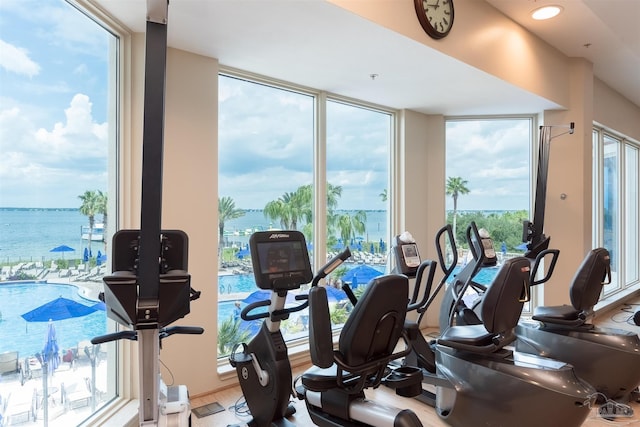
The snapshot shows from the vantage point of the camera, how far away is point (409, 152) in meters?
5.02

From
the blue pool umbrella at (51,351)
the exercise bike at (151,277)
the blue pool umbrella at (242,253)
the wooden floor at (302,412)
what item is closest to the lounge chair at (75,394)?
the blue pool umbrella at (51,351)

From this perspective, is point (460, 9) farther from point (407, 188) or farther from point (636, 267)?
point (636, 267)

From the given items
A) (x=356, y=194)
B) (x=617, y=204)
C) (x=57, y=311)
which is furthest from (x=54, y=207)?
(x=617, y=204)

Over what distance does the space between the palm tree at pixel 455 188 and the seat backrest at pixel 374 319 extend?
3.48m

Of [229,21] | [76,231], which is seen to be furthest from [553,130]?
[76,231]

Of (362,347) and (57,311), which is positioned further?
(57,311)

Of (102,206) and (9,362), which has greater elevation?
(102,206)

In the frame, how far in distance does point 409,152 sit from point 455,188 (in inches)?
32.5

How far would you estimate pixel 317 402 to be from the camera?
235 centimetres

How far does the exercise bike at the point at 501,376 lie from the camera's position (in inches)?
90.1

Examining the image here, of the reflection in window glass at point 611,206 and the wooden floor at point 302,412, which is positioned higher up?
the reflection in window glass at point 611,206

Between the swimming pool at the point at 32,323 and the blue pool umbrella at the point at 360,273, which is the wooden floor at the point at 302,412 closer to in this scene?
the swimming pool at the point at 32,323

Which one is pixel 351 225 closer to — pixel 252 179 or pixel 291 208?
pixel 291 208

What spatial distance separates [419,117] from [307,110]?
65.7 inches
